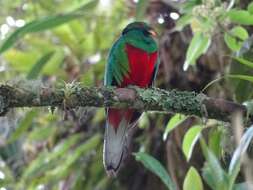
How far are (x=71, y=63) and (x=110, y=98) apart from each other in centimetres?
198

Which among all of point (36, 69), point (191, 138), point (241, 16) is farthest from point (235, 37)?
point (36, 69)

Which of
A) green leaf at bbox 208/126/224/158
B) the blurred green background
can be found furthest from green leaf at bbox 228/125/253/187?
the blurred green background

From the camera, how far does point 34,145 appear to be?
13.8ft

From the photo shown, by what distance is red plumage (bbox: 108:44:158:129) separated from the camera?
2.78m

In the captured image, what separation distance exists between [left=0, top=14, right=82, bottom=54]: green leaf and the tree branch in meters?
0.95

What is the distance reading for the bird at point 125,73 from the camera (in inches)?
104

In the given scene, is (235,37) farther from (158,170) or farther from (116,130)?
(158,170)

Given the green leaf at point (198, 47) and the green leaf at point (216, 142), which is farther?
the green leaf at point (198, 47)

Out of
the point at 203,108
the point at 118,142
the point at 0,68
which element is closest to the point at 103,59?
the point at 0,68

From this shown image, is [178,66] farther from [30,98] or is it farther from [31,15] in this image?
[30,98]

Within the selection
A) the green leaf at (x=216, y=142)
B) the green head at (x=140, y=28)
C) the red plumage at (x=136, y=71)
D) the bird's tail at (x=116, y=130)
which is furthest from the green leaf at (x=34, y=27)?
the green leaf at (x=216, y=142)

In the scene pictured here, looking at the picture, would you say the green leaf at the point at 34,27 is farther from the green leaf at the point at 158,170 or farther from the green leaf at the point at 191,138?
the green leaf at the point at 158,170

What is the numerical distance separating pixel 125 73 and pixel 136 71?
0.06m

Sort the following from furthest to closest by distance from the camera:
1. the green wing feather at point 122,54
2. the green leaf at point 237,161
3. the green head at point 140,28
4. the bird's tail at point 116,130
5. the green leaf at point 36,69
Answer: the green leaf at point 36,69 < the green head at point 140,28 < the green wing feather at point 122,54 < the bird's tail at point 116,130 < the green leaf at point 237,161
